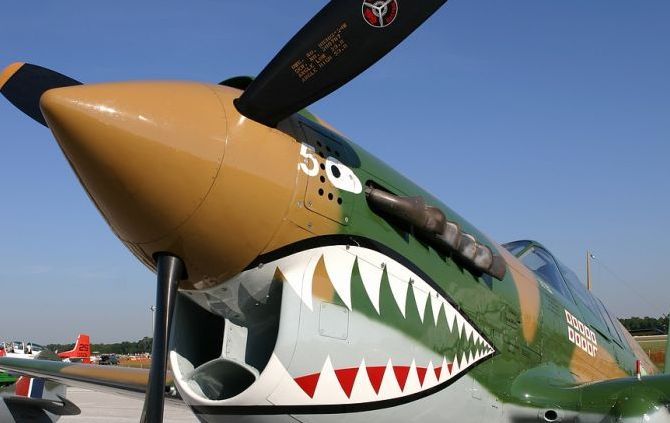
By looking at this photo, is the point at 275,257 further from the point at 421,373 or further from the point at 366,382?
the point at 421,373

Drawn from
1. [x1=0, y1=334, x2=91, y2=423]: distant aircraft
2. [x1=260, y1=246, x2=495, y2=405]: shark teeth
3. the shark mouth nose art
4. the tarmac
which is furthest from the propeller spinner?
the tarmac

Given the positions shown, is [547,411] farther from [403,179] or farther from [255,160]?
[255,160]

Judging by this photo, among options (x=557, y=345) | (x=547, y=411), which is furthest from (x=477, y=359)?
(x=557, y=345)

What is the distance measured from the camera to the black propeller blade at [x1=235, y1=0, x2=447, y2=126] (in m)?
3.35

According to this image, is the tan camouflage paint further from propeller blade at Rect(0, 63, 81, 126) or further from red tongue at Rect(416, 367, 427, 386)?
propeller blade at Rect(0, 63, 81, 126)

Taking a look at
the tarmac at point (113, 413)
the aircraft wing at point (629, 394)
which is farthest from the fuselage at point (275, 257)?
the tarmac at point (113, 413)

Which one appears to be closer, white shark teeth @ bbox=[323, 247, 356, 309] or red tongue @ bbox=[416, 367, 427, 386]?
white shark teeth @ bbox=[323, 247, 356, 309]

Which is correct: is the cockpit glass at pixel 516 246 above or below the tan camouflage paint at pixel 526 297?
above

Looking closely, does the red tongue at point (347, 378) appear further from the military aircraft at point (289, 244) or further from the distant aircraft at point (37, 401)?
the distant aircraft at point (37, 401)

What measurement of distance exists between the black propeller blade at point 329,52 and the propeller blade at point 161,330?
0.92 metres

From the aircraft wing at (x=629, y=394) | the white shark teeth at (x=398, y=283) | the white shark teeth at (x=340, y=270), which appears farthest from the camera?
the aircraft wing at (x=629, y=394)

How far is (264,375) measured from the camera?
3596 millimetres

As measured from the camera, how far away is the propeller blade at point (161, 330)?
326 centimetres

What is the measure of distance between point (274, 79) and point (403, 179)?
4.96 feet
